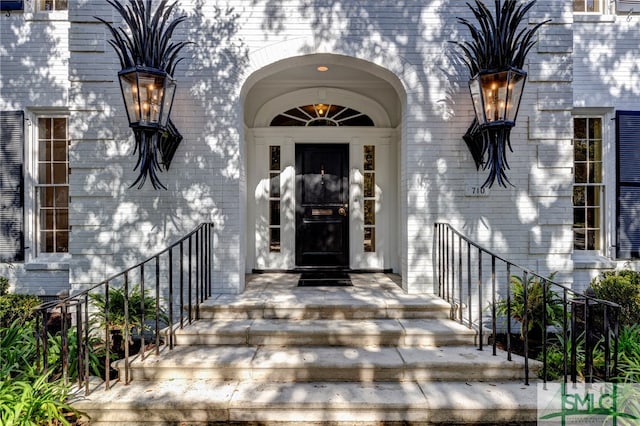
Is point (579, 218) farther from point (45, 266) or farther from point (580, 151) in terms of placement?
point (45, 266)

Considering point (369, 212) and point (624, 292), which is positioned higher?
point (369, 212)

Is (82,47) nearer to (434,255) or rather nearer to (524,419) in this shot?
(434,255)

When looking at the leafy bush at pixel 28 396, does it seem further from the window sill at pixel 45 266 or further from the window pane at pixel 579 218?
the window pane at pixel 579 218

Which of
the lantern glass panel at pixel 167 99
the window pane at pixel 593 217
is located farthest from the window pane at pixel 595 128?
the lantern glass panel at pixel 167 99

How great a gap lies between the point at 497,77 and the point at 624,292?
124 inches

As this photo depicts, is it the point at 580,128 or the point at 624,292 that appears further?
the point at 580,128

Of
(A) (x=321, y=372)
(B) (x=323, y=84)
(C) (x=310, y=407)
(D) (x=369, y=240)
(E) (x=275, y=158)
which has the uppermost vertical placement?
(B) (x=323, y=84)

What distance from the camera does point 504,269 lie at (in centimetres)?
484

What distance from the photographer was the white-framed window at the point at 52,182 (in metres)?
5.84

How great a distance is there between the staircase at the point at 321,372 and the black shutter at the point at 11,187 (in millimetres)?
3527

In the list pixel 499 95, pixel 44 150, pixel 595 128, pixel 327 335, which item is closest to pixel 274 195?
pixel 327 335

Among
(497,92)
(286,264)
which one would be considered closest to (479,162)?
(497,92)

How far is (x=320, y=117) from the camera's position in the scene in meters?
6.42

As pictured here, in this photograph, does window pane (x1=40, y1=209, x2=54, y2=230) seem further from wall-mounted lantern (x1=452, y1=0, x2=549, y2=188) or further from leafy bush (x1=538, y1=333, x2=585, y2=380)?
leafy bush (x1=538, y1=333, x2=585, y2=380)
